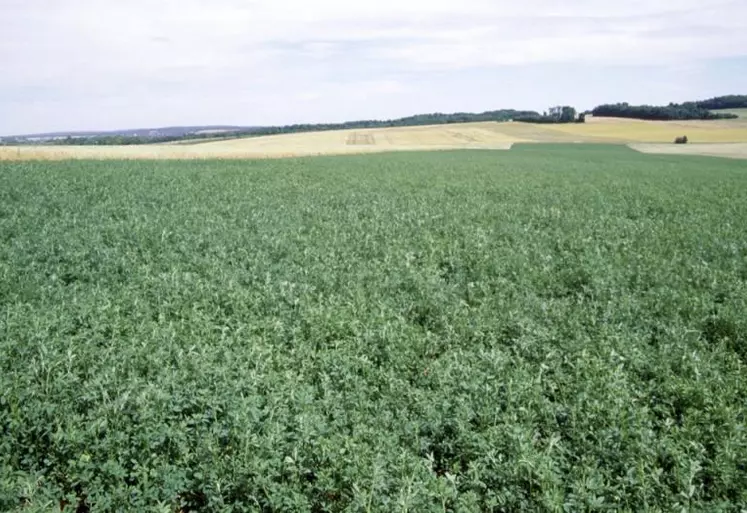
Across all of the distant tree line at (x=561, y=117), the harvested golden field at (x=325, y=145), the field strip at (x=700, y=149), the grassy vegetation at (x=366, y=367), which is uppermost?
the distant tree line at (x=561, y=117)

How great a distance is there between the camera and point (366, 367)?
22.1ft

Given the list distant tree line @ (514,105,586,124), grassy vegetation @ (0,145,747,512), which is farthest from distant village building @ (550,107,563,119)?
grassy vegetation @ (0,145,747,512)

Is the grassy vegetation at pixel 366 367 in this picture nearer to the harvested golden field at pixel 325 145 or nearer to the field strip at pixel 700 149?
the harvested golden field at pixel 325 145

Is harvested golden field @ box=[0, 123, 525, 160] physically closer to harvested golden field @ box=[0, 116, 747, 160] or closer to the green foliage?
harvested golden field @ box=[0, 116, 747, 160]

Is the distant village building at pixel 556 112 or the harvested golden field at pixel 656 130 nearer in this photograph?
the harvested golden field at pixel 656 130

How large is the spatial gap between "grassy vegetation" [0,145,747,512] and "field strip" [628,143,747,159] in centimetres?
5951

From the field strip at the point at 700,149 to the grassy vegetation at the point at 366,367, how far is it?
59.5 m

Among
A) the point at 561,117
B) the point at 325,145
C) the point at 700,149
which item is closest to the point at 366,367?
the point at 325,145

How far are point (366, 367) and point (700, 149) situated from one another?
7776 cm

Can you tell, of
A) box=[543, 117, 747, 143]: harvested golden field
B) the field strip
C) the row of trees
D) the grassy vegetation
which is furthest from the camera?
the row of trees

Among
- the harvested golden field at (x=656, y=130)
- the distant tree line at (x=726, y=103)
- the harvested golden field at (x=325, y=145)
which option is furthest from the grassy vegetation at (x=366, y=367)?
the distant tree line at (x=726, y=103)

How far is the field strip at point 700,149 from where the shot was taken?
65875 mm

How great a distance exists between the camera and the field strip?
65875 mm

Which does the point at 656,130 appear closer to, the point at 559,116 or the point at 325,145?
the point at 559,116
